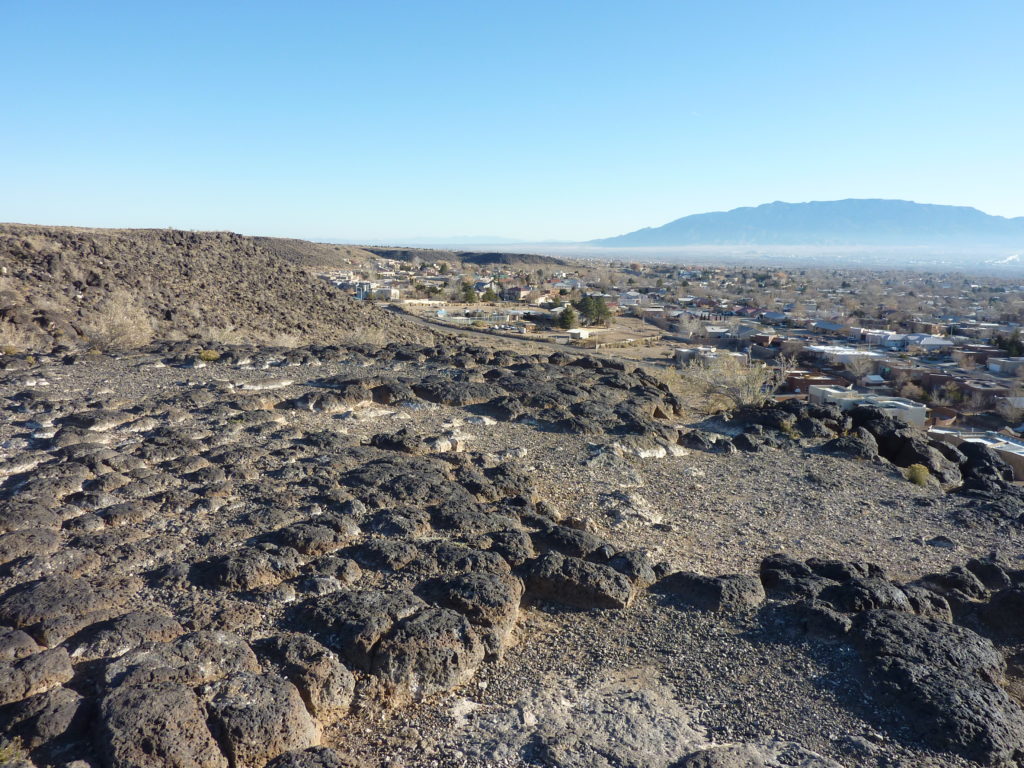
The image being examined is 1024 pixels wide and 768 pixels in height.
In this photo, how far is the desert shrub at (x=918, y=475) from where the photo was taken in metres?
10.8

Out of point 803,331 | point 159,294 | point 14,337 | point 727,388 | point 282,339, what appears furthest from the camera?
point 803,331

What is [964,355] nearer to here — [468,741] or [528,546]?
[528,546]

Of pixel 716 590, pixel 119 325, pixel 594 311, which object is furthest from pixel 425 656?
pixel 594 311

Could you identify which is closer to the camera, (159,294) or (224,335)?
(224,335)

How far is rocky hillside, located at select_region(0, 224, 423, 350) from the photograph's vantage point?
19.3 m

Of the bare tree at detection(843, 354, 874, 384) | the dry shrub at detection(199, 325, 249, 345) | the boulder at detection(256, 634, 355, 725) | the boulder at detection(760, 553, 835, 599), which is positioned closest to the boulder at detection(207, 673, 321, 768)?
the boulder at detection(256, 634, 355, 725)

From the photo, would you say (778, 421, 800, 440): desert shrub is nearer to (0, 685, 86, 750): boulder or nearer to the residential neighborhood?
the residential neighborhood

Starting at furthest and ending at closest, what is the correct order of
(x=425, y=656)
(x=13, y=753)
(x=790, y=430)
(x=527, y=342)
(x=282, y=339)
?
(x=527, y=342)
(x=282, y=339)
(x=790, y=430)
(x=425, y=656)
(x=13, y=753)

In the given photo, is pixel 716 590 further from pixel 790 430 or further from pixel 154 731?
pixel 790 430

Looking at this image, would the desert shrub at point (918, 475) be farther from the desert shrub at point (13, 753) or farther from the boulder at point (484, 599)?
the desert shrub at point (13, 753)

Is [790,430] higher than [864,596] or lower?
lower

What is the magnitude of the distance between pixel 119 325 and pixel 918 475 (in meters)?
19.6

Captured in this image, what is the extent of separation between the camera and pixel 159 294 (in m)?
25.7

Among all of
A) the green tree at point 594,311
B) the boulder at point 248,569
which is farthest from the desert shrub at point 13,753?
the green tree at point 594,311
